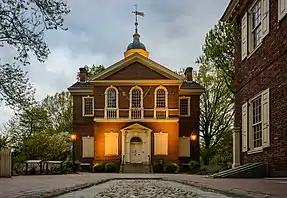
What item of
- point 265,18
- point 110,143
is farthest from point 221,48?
point 265,18

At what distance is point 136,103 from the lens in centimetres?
4678

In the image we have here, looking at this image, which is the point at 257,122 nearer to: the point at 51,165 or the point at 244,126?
the point at 244,126

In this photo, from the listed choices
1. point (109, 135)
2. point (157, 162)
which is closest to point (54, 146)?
point (109, 135)

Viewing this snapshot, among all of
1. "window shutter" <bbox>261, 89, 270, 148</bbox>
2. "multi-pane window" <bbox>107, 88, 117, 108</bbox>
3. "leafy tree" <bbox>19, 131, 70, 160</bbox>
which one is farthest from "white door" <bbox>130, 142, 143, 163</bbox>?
"window shutter" <bbox>261, 89, 270, 148</bbox>

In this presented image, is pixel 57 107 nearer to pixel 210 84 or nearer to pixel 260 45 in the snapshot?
pixel 210 84

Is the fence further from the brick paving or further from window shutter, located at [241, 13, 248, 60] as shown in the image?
window shutter, located at [241, 13, 248, 60]

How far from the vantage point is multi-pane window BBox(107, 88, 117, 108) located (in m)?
46.8

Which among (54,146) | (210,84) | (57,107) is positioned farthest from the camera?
(57,107)

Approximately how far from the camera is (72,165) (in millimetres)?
38000

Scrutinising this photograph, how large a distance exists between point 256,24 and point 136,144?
89.0ft

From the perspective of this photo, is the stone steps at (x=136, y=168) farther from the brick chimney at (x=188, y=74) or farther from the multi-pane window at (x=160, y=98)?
the brick chimney at (x=188, y=74)

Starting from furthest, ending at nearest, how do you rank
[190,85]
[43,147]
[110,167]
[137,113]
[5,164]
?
[190,85]
[137,113]
[43,147]
[110,167]
[5,164]

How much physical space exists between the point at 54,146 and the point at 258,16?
32642 millimetres

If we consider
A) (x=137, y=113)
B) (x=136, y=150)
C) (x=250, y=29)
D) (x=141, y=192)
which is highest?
(x=250, y=29)
